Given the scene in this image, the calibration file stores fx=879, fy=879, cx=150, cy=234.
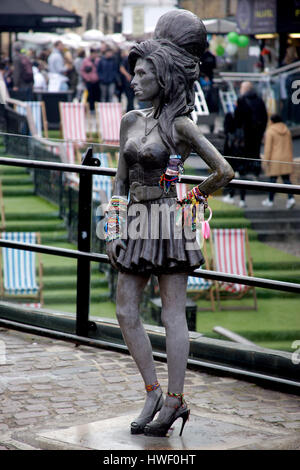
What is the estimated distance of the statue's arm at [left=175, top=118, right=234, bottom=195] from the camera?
14.4 ft

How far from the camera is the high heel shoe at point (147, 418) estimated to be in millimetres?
4668

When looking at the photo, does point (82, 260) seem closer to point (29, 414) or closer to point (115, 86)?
point (29, 414)

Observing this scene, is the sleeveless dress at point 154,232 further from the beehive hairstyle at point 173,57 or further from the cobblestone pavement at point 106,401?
the cobblestone pavement at point 106,401

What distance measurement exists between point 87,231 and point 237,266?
1.29 meters

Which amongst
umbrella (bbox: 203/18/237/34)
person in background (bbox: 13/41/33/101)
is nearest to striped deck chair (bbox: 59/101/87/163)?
person in background (bbox: 13/41/33/101)

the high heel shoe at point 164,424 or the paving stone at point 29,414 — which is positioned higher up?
the high heel shoe at point 164,424

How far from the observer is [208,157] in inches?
175

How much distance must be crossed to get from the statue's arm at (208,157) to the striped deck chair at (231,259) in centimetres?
248

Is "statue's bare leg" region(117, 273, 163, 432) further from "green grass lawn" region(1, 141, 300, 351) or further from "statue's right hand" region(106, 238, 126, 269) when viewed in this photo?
"green grass lawn" region(1, 141, 300, 351)

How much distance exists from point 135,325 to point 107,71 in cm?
2120

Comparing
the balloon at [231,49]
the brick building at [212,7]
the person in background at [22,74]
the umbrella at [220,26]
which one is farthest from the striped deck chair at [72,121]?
the brick building at [212,7]

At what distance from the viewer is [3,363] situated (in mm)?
6191

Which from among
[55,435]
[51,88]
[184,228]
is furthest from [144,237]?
[51,88]

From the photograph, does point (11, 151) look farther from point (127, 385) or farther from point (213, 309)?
point (127, 385)
